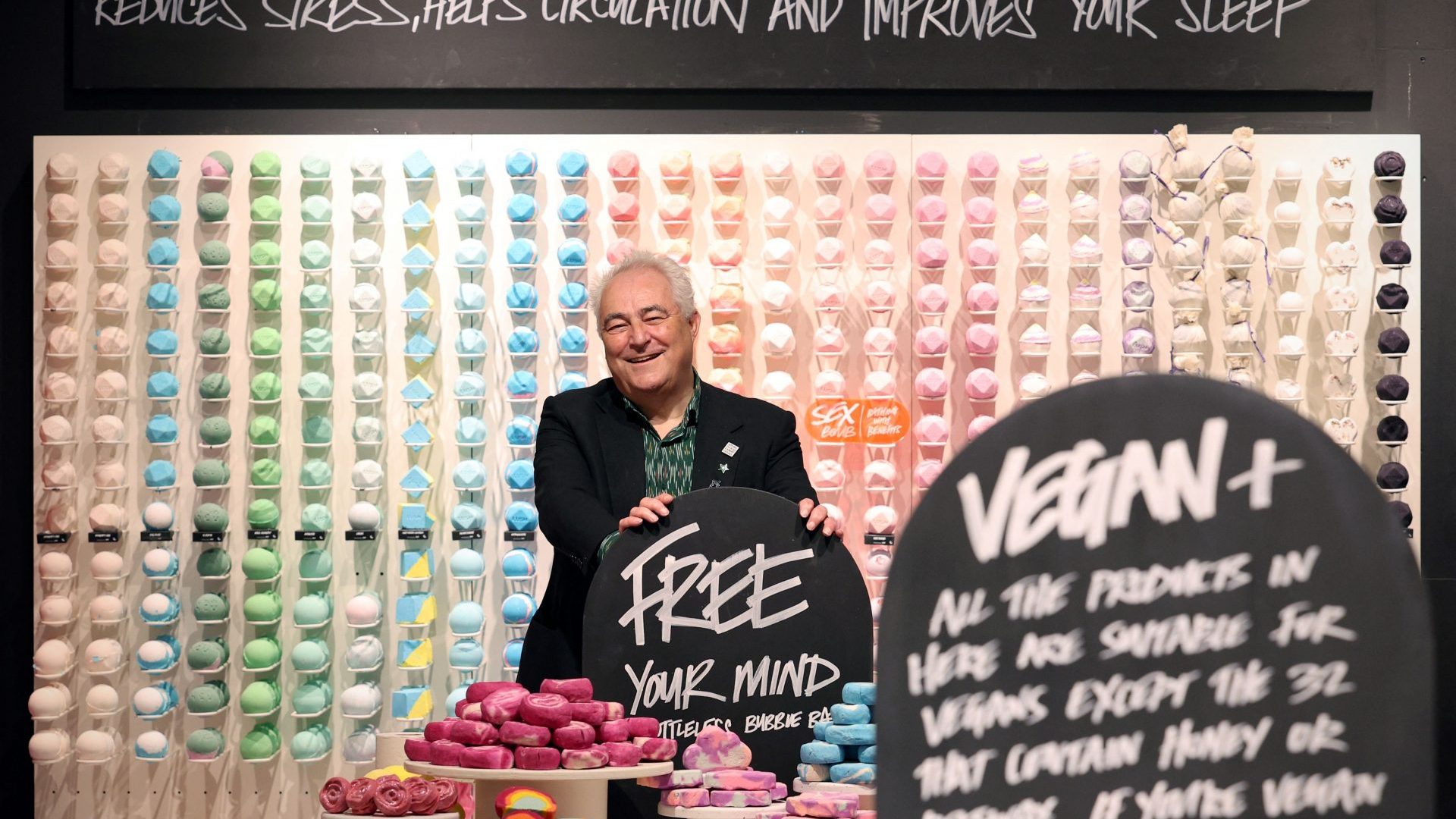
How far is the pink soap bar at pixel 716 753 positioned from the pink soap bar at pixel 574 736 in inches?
10.2

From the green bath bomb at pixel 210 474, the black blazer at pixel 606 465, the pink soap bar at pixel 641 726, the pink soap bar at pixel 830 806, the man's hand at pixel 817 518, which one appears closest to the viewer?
the pink soap bar at pixel 830 806

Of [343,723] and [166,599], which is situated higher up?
[166,599]

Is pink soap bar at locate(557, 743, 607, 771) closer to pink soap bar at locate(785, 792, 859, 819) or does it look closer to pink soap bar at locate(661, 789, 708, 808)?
pink soap bar at locate(661, 789, 708, 808)

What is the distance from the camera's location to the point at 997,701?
1.33m

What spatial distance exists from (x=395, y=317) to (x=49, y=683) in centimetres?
180

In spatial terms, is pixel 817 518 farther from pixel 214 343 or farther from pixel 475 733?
pixel 214 343

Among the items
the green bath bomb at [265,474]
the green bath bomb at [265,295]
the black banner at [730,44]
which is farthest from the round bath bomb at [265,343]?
the black banner at [730,44]

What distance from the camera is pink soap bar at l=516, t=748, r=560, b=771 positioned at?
220 centimetres

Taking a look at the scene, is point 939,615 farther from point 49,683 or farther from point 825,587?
point 49,683

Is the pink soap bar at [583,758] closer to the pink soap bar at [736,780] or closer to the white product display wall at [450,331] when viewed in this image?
the pink soap bar at [736,780]

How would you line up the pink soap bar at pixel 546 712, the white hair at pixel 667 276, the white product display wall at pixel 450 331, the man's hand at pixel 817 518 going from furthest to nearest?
the white product display wall at pixel 450 331, the white hair at pixel 667 276, the man's hand at pixel 817 518, the pink soap bar at pixel 546 712

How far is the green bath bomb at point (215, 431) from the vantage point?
15.8 feet

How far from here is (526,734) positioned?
2219mm

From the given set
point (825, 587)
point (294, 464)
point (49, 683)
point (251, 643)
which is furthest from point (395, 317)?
point (825, 587)
